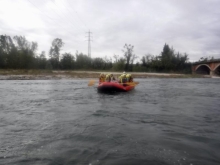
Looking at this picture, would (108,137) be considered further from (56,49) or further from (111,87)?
(56,49)

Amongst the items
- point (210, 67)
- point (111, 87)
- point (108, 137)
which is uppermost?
point (210, 67)

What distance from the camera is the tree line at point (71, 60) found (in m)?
67.2

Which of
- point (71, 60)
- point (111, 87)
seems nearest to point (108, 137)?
point (111, 87)

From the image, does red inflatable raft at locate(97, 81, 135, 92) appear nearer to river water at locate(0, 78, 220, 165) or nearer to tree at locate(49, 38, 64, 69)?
river water at locate(0, 78, 220, 165)

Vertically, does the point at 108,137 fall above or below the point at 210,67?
below

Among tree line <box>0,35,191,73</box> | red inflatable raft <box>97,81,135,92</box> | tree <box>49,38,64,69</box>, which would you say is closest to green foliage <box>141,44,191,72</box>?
tree line <box>0,35,191,73</box>

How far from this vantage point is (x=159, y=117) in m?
10.5

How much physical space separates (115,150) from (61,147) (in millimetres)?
1670

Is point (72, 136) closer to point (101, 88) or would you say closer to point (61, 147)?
point (61, 147)

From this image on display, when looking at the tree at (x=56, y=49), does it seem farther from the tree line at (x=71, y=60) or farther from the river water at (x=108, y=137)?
the river water at (x=108, y=137)

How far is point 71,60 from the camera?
252ft

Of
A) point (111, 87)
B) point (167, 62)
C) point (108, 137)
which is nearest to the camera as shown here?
point (108, 137)

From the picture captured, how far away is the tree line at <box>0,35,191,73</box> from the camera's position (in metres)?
67.2

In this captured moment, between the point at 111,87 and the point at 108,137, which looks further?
the point at 111,87
